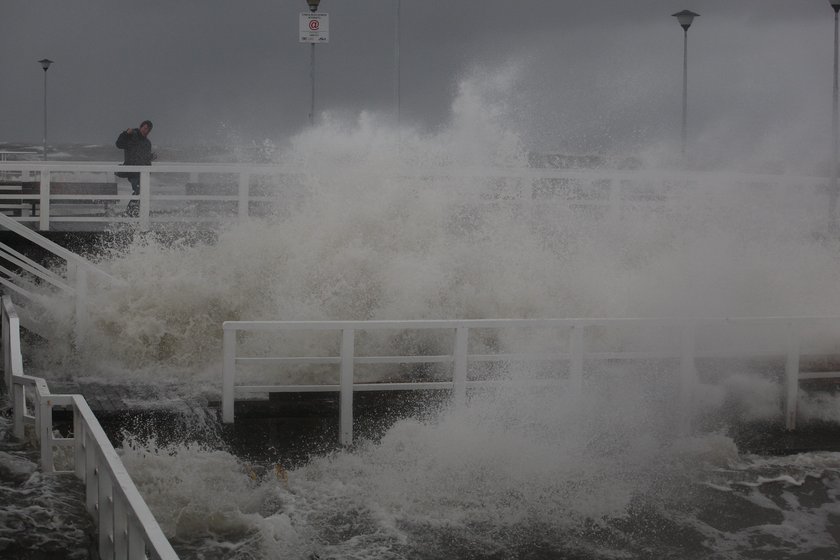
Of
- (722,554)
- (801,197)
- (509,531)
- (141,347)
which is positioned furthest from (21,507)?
(801,197)

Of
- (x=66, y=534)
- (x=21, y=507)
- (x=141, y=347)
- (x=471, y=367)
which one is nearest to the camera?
(x=66, y=534)

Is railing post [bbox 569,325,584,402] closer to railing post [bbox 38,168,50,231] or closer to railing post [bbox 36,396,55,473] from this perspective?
railing post [bbox 36,396,55,473]

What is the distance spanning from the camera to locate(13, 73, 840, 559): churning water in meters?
7.20

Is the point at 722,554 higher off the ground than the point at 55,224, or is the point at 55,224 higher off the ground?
the point at 55,224

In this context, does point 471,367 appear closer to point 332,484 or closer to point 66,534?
point 332,484

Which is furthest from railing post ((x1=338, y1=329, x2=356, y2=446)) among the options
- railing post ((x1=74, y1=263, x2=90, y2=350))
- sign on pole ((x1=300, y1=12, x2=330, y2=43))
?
sign on pole ((x1=300, y1=12, x2=330, y2=43))

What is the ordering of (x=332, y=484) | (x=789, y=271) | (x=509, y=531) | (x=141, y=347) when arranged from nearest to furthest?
(x=509, y=531)
(x=332, y=484)
(x=141, y=347)
(x=789, y=271)

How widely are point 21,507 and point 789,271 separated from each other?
458 inches

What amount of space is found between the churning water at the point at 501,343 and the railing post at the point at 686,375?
14 centimetres

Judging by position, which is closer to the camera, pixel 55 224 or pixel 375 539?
pixel 375 539

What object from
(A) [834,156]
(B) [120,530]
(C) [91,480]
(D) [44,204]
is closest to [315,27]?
(D) [44,204]

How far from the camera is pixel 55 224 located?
15.7 m

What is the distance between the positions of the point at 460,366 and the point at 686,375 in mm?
1986

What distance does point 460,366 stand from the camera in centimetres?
880
